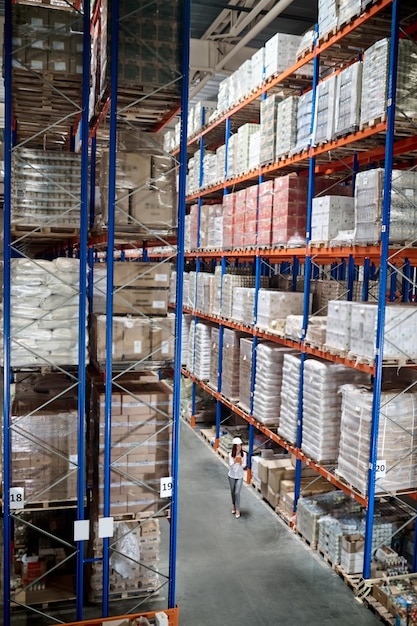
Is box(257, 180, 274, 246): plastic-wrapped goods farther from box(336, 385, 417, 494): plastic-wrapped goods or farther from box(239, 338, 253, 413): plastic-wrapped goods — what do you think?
box(336, 385, 417, 494): plastic-wrapped goods

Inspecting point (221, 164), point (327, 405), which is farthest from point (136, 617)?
point (221, 164)

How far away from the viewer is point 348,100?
8031 mm

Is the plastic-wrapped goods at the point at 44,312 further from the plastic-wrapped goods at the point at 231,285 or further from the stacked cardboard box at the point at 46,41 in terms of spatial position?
the plastic-wrapped goods at the point at 231,285

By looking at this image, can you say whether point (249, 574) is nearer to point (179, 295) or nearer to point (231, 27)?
point (179, 295)

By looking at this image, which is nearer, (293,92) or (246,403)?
(293,92)

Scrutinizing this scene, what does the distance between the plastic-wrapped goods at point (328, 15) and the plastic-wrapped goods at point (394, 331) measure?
4013 mm

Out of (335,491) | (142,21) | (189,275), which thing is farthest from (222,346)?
(142,21)

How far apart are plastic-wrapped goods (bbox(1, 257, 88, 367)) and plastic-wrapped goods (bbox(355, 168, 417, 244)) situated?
3698 millimetres

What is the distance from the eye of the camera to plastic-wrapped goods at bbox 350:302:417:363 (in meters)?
7.29

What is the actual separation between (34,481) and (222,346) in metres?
7.16

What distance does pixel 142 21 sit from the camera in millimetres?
6566

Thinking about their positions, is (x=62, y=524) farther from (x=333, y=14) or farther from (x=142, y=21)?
(x=333, y=14)

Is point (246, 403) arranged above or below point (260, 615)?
above

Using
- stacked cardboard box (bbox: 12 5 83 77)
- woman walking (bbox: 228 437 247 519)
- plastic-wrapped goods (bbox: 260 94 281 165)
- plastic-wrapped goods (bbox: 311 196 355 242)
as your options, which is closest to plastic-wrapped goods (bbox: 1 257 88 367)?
stacked cardboard box (bbox: 12 5 83 77)
